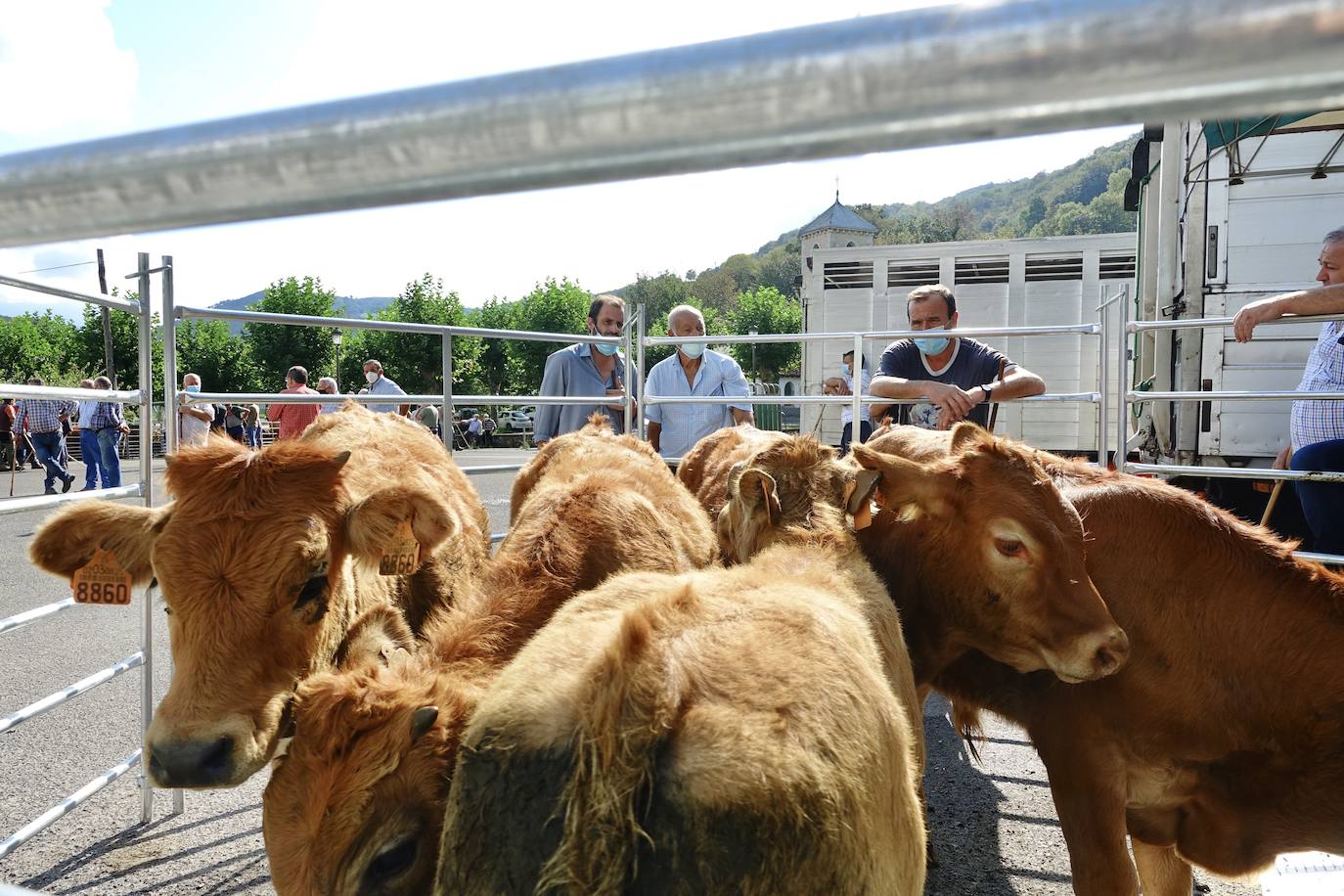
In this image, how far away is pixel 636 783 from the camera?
1417mm

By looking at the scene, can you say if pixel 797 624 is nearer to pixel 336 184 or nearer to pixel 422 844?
pixel 422 844

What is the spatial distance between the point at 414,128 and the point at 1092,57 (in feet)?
1.48

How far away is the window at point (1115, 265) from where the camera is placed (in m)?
19.3

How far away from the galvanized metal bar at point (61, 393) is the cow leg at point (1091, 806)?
3.87 metres

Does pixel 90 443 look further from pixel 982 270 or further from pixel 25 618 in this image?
pixel 982 270

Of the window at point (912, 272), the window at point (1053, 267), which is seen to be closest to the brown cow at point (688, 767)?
the window at point (912, 272)

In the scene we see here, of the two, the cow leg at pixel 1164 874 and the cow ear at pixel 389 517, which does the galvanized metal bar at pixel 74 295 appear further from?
the cow leg at pixel 1164 874

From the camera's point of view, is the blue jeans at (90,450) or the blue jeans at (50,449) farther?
the blue jeans at (50,449)

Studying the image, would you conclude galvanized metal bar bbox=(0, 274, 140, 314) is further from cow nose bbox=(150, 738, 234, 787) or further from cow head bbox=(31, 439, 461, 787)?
cow nose bbox=(150, 738, 234, 787)

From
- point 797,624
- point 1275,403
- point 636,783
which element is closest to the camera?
point 636,783

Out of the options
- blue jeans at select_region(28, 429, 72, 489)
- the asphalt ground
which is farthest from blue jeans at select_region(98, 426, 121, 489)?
the asphalt ground

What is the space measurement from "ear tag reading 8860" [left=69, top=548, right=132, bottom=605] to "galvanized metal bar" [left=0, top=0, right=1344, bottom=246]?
8.31ft

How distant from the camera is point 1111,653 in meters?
2.74

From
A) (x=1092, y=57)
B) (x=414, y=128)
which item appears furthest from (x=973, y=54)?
(x=414, y=128)
